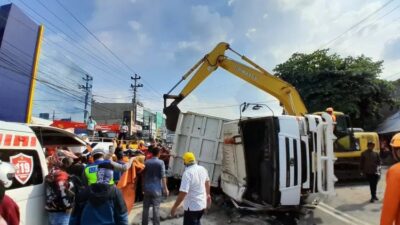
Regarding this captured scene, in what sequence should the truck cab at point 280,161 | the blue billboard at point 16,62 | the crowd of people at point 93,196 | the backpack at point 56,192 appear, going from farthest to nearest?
the blue billboard at point 16,62
the truck cab at point 280,161
the backpack at point 56,192
the crowd of people at point 93,196

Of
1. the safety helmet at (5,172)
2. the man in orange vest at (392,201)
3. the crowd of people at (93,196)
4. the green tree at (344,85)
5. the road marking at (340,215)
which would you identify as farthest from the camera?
the green tree at (344,85)

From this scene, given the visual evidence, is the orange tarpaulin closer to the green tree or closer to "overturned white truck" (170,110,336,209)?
"overturned white truck" (170,110,336,209)

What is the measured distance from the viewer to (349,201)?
11359 mm

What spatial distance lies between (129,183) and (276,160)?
320cm

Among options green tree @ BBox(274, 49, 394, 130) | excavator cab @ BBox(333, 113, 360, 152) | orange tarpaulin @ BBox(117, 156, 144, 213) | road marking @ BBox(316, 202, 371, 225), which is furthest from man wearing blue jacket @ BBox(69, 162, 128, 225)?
green tree @ BBox(274, 49, 394, 130)

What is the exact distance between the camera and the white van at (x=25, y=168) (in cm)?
427

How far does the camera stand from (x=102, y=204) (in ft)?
13.9

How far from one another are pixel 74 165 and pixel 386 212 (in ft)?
20.9

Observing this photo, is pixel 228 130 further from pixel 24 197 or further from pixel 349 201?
pixel 24 197

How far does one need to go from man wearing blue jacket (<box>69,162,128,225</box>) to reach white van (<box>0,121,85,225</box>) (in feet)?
2.14

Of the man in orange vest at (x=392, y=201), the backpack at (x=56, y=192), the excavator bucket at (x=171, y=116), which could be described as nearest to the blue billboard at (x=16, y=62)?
the excavator bucket at (x=171, y=116)

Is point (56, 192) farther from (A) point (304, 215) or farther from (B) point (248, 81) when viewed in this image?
(B) point (248, 81)

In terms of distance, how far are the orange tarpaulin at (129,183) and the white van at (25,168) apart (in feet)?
11.5

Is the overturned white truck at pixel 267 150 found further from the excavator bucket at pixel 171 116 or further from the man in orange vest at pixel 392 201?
the man in orange vest at pixel 392 201
